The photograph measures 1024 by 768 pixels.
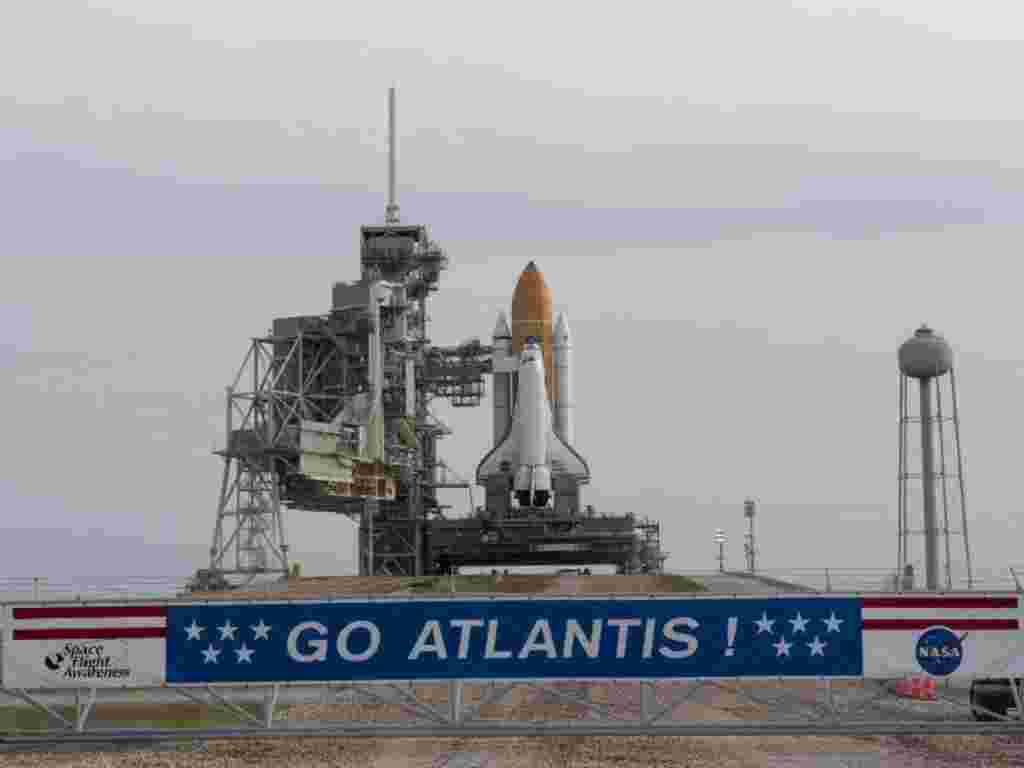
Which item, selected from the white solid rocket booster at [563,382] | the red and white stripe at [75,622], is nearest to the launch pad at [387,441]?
the white solid rocket booster at [563,382]

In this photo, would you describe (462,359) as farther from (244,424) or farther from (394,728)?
(394,728)

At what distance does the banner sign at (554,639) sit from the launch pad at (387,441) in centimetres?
6817

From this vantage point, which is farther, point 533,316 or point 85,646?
point 533,316

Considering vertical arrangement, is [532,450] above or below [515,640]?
above

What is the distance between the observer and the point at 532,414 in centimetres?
9356

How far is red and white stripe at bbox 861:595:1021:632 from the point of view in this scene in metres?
24.4

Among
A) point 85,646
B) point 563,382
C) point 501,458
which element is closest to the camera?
point 85,646

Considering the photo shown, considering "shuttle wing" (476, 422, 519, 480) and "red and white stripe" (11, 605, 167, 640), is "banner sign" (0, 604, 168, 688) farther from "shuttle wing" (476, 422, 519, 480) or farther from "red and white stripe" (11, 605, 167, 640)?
"shuttle wing" (476, 422, 519, 480)

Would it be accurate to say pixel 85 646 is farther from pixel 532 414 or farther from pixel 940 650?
pixel 532 414

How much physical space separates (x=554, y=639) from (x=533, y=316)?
79076mm

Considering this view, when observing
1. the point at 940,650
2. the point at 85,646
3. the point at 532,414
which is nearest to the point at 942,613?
the point at 940,650

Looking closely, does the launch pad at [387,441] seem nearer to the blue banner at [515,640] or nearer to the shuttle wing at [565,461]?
the shuttle wing at [565,461]

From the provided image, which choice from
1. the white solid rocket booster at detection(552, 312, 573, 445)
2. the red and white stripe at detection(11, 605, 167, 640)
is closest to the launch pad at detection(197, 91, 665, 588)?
the white solid rocket booster at detection(552, 312, 573, 445)

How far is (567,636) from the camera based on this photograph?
24.4 meters
